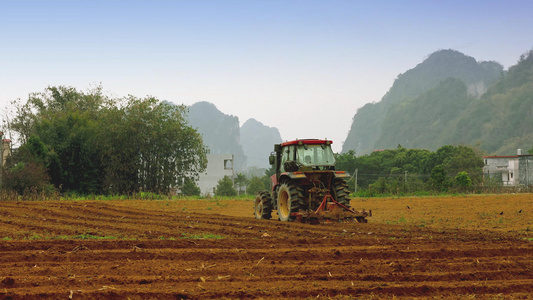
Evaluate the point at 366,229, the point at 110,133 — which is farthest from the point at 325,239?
the point at 110,133

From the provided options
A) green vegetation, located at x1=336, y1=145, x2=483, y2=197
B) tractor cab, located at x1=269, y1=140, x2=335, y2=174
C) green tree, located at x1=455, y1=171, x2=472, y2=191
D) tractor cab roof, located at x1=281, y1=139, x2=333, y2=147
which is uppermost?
green vegetation, located at x1=336, y1=145, x2=483, y2=197

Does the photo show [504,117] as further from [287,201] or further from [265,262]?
[265,262]

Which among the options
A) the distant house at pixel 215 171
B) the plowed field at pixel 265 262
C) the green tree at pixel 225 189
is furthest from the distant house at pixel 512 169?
the plowed field at pixel 265 262

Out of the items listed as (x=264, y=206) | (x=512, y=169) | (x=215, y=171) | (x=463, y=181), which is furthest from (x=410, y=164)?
(x=264, y=206)

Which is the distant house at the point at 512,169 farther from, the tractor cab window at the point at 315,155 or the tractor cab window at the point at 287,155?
the tractor cab window at the point at 287,155

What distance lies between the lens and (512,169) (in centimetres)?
6525

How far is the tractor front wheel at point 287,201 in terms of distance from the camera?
14.5 meters

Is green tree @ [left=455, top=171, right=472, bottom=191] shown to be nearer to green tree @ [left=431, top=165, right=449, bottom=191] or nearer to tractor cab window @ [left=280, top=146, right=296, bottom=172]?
green tree @ [left=431, top=165, right=449, bottom=191]

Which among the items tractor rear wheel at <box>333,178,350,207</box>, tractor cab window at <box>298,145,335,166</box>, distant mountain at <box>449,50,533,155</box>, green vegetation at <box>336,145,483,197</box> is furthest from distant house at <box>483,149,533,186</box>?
distant mountain at <box>449,50,533,155</box>

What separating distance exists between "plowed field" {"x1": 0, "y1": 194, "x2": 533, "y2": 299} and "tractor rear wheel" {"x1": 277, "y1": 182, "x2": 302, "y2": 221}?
56cm

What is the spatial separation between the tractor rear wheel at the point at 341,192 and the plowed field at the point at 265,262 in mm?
911

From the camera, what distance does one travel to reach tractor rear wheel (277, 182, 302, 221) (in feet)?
47.4

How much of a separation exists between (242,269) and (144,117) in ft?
104

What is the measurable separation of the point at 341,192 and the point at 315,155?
1311mm
